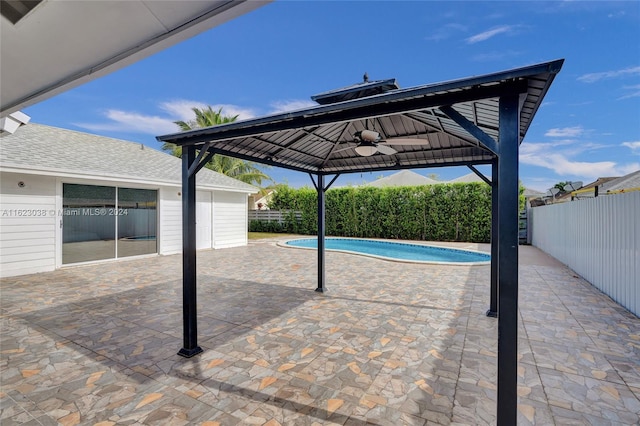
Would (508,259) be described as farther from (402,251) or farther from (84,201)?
(402,251)

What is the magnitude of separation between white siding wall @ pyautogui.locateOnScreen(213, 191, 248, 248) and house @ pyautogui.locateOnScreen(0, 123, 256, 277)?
0.17 meters

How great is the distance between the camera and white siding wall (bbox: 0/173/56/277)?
314 inches

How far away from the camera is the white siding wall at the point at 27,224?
7.97 meters

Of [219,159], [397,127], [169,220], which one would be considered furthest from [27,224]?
[219,159]

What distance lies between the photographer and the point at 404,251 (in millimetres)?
14344

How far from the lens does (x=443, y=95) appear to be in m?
2.50

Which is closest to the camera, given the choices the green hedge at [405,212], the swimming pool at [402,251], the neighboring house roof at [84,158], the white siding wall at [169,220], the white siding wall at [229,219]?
the neighboring house roof at [84,158]

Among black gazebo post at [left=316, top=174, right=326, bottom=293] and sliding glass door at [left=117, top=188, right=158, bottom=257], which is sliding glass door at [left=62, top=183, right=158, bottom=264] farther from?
black gazebo post at [left=316, top=174, right=326, bottom=293]

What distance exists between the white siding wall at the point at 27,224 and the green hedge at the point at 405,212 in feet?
43.8

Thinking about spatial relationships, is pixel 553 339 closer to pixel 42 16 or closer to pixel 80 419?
pixel 80 419

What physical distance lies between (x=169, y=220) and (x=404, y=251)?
1041 centimetres

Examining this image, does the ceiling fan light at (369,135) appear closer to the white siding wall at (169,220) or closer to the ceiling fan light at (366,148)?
the ceiling fan light at (366,148)

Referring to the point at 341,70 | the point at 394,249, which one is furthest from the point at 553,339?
the point at 341,70

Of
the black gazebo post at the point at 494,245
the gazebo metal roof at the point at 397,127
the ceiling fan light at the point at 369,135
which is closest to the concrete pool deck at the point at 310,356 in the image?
the black gazebo post at the point at 494,245
